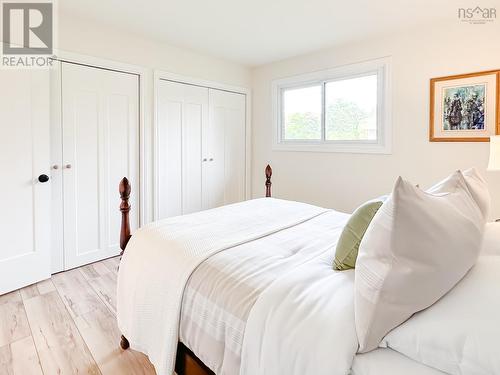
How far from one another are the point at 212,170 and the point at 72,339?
2.56m

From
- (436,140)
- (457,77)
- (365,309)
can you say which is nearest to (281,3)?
(457,77)

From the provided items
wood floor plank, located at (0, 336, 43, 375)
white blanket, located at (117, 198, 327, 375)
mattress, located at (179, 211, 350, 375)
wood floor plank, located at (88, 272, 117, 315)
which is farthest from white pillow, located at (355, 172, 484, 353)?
wood floor plank, located at (88, 272, 117, 315)

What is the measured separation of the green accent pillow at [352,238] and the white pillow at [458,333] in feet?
1.15

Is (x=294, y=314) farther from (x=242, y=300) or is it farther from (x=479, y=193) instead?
(x=479, y=193)

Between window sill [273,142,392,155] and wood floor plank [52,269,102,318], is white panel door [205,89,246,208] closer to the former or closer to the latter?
window sill [273,142,392,155]

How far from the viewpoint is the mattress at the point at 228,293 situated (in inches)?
42.1

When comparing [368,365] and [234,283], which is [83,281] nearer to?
[234,283]

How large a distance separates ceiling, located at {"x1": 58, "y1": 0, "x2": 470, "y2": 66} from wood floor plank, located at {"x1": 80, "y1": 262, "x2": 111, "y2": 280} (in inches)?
91.9

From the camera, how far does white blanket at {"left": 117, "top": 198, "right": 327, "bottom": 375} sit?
1286 millimetres

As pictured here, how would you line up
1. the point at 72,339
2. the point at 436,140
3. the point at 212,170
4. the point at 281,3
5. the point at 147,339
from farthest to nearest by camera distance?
the point at 212,170 < the point at 436,140 < the point at 281,3 < the point at 72,339 < the point at 147,339

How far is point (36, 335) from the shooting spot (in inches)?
74.2

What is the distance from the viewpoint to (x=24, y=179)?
96.4 inches

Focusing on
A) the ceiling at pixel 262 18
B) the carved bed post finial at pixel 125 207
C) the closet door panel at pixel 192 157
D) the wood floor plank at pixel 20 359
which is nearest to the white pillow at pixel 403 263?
the carved bed post finial at pixel 125 207

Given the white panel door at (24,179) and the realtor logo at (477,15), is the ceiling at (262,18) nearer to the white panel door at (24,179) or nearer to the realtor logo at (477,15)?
the realtor logo at (477,15)
